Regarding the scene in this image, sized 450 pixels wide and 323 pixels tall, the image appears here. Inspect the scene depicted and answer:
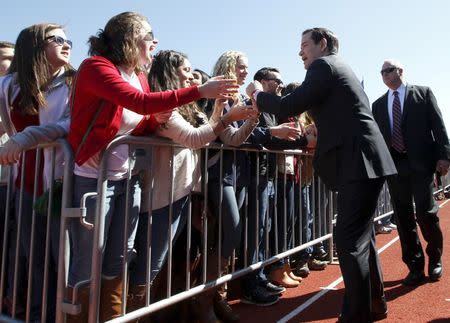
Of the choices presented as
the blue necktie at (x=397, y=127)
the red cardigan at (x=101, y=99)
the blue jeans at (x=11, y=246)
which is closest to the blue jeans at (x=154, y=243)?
the red cardigan at (x=101, y=99)

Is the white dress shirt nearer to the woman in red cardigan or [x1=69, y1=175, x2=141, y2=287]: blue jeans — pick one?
the woman in red cardigan

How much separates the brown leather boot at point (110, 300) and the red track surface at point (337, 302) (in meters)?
1.34

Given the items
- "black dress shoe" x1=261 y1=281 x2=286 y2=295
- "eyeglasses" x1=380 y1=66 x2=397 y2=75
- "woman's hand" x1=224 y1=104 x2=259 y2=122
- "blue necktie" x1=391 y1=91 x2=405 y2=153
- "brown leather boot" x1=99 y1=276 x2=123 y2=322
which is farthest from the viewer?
"eyeglasses" x1=380 y1=66 x2=397 y2=75

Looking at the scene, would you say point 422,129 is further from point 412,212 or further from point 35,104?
point 35,104

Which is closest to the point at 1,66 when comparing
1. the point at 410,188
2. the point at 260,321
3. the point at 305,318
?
the point at 260,321

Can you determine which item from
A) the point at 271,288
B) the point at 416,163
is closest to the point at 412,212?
the point at 416,163

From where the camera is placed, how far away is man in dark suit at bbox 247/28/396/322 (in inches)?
122

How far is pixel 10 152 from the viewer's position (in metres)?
2.51

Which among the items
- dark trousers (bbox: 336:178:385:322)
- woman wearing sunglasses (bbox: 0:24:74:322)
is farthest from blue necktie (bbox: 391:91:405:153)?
woman wearing sunglasses (bbox: 0:24:74:322)

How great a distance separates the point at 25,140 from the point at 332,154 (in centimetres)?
203

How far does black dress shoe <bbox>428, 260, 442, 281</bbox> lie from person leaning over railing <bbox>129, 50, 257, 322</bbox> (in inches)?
113

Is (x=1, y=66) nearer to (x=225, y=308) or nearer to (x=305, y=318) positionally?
(x=225, y=308)

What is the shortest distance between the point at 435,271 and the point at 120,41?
12.9 ft

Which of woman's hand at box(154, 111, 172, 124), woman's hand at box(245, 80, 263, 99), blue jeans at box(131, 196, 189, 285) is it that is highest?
woman's hand at box(245, 80, 263, 99)
